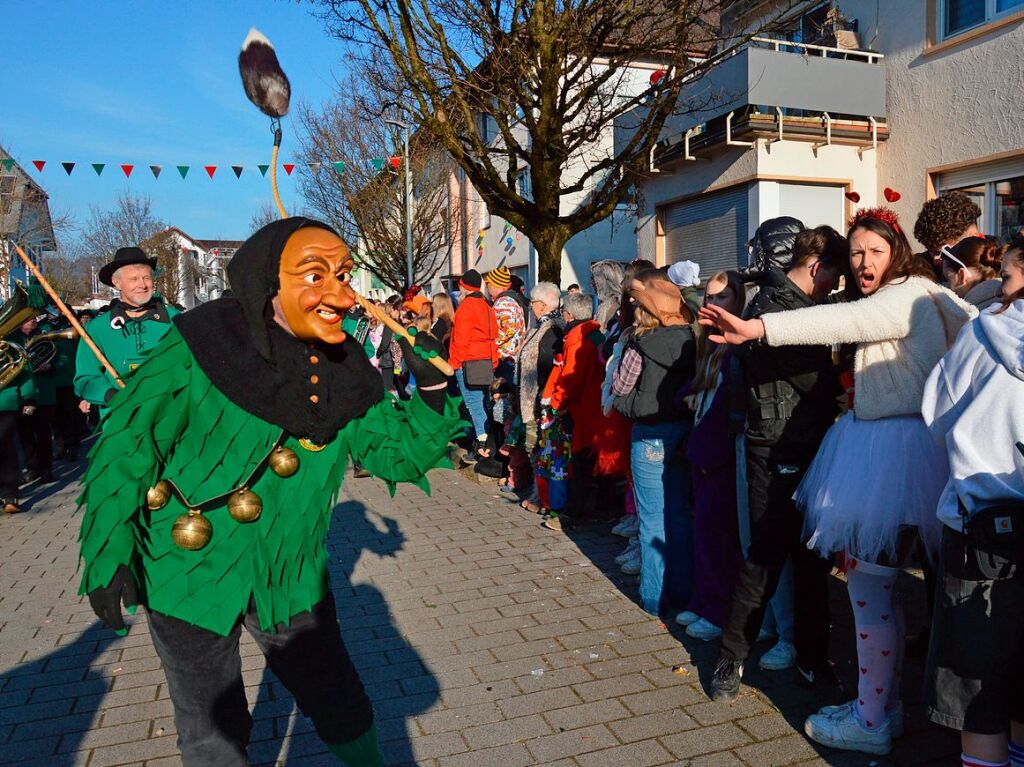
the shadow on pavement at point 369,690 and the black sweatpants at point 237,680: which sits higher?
the black sweatpants at point 237,680

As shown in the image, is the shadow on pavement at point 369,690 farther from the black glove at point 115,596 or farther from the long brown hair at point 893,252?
the long brown hair at point 893,252

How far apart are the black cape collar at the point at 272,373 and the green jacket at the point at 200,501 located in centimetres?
5

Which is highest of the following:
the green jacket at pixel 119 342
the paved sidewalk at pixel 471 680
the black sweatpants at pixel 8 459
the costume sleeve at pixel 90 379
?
the green jacket at pixel 119 342

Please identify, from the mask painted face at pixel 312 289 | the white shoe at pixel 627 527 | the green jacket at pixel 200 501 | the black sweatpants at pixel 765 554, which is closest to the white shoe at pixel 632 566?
the white shoe at pixel 627 527

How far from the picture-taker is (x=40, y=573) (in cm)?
602

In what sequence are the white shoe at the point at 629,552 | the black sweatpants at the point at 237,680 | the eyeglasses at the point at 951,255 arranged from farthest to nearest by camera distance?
the white shoe at the point at 629,552, the eyeglasses at the point at 951,255, the black sweatpants at the point at 237,680

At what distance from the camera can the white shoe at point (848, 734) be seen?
314cm

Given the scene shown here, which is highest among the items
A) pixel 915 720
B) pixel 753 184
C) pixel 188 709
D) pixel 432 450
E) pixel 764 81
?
pixel 764 81

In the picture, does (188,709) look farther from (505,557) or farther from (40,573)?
(40,573)

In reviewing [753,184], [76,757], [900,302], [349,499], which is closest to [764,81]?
[753,184]

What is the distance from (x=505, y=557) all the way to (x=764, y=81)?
7807 mm

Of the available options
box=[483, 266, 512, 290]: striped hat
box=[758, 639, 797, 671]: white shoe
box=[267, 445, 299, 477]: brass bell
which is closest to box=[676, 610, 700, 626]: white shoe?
box=[758, 639, 797, 671]: white shoe

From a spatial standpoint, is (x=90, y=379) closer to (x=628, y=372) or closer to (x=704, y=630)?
(x=628, y=372)

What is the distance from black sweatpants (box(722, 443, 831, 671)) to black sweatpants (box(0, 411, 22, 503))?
23.9 ft
